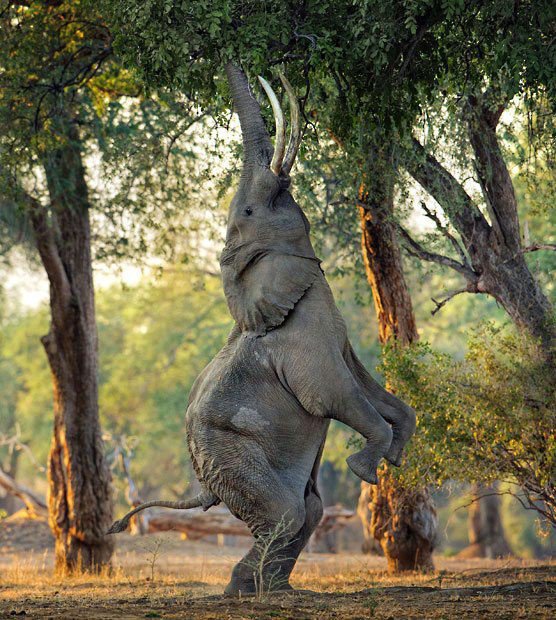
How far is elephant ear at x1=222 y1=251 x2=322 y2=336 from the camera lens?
7969 millimetres

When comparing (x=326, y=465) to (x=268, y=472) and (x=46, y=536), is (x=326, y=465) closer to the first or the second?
(x=46, y=536)

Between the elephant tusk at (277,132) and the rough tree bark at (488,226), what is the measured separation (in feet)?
12.3

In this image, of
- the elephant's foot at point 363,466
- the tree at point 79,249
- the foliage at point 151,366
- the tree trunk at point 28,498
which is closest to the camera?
the elephant's foot at point 363,466

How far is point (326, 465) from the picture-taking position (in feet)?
119

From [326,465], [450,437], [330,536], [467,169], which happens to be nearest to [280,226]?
[450,437]

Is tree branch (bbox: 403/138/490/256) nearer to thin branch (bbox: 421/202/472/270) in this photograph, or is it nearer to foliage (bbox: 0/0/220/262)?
thin branch (bbox: 421/202/472/270)

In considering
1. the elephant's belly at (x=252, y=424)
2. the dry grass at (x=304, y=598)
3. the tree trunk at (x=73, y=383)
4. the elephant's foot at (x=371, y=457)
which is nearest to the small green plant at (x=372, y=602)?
the dry grass at (x=304, y=598)

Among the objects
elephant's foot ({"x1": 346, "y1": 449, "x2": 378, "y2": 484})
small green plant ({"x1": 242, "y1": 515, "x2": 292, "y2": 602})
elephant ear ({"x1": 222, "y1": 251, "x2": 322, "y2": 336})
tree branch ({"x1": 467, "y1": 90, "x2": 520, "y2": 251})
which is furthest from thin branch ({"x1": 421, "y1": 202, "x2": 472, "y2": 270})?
small green plant ({"x1": 242, "y1": 515, "x2": 292, "y2": 602})

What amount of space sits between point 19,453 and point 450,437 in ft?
115

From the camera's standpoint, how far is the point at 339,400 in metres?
7.73

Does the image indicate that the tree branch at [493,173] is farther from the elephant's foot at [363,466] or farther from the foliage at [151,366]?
the foliage at [151,366]

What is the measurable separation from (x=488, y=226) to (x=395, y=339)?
204 centimetres

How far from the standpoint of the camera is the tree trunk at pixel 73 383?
1477cm

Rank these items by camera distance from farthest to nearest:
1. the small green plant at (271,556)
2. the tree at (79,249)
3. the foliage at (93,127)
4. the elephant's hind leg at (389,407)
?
the tree at (79,249) < the foliage at (93,127) < the elephant's hind leg at (389,407) < the small green plant at (271,556)
